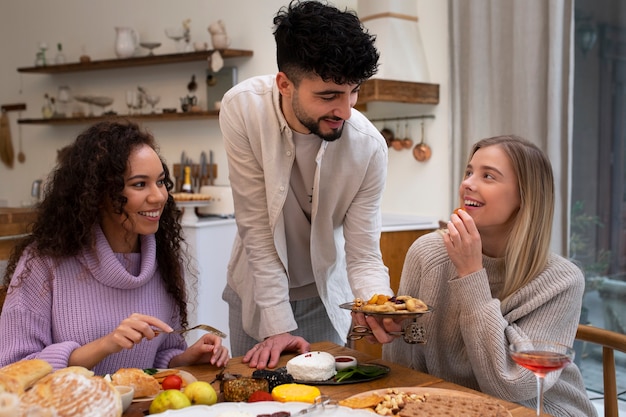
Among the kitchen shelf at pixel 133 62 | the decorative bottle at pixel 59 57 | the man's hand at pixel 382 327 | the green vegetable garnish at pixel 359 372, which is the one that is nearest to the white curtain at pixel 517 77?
the kitchen shelf at pixel 133 62

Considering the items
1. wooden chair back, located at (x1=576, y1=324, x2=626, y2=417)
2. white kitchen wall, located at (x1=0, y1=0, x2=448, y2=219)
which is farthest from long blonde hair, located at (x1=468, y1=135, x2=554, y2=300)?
white kitchen wall, located at (x1=0, y1=0, x2=448, y2=219)

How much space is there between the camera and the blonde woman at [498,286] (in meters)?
1.75

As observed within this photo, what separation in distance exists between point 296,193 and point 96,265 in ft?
2.33

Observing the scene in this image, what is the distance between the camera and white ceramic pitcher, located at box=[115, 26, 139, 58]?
18.1 ft

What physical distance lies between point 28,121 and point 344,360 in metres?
5.26

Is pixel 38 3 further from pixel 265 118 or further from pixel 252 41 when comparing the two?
pixel 265 118

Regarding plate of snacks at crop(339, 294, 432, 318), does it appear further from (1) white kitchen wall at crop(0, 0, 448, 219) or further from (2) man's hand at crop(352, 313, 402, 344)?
(1) white kitchen wall at crop(0, 0, 448, 219)

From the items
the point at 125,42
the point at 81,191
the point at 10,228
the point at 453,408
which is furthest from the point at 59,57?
the point at 453,408

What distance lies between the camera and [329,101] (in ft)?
6.42

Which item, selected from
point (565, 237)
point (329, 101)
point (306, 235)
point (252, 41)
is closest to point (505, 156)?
point (329, 101)

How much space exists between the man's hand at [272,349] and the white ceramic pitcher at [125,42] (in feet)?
13.5

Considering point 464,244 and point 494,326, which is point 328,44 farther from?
point 494,326

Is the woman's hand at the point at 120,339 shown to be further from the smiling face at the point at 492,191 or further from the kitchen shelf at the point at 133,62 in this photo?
the kitchen shelf at the point at 133,62

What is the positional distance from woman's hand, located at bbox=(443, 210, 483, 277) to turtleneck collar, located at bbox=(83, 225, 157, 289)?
81cm
